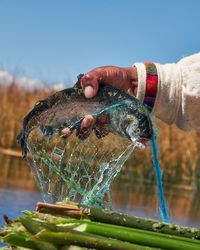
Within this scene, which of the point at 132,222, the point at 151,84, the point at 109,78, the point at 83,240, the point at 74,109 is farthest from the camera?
the point at 151,84

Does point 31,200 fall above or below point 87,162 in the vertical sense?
below

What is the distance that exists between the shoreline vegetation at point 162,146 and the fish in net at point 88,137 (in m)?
9.06

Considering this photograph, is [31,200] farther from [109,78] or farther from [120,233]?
[120,233]

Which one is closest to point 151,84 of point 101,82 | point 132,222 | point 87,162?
point 101,82

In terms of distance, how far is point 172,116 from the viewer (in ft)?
8.27

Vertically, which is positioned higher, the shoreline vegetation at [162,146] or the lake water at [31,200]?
the shoreline vegetation at [162,146]

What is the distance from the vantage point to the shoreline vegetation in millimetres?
11859

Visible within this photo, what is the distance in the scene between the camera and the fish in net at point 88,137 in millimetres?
2086

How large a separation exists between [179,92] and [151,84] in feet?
0.38

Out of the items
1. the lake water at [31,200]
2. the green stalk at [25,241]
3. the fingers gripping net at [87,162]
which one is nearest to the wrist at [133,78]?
the fingers gripping net at [87,162]

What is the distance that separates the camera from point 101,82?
89.0 inches

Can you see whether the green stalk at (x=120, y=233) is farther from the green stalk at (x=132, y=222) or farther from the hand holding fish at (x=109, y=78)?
the hand holding fish at (x=109, y=78)

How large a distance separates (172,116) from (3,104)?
10691 mm

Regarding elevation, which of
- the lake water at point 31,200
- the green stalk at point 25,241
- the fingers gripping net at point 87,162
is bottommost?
the lake water at point 31,200
